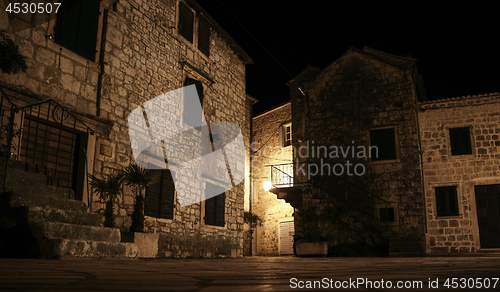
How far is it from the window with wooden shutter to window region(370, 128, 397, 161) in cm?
693

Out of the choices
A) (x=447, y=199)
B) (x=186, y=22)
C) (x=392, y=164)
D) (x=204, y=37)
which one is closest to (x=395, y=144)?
(x=392, y=164)

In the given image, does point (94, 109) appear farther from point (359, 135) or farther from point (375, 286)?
point (359, 135)

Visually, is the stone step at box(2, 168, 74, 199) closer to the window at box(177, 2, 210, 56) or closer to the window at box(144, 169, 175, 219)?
the window at box(144, 169, 175, 219)

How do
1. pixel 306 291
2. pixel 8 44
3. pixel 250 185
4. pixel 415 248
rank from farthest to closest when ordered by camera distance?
1. pixel 250 185
2. pixel 415 248
3. pixel 8 44
4. pixel 306 291

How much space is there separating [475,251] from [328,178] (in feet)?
17.4

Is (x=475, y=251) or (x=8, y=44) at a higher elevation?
(x=8, y=44)

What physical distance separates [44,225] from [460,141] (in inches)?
536

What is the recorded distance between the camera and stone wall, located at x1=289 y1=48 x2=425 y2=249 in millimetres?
13867

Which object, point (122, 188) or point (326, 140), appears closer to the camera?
point (122, 188)

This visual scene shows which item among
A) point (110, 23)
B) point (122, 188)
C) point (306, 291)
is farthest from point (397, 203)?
point (306, 291)

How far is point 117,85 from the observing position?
8586 millimetres

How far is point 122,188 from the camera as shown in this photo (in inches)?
320

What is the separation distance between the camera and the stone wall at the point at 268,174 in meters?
19.3

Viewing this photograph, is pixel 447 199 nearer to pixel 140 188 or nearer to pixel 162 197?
pixel 162 197
